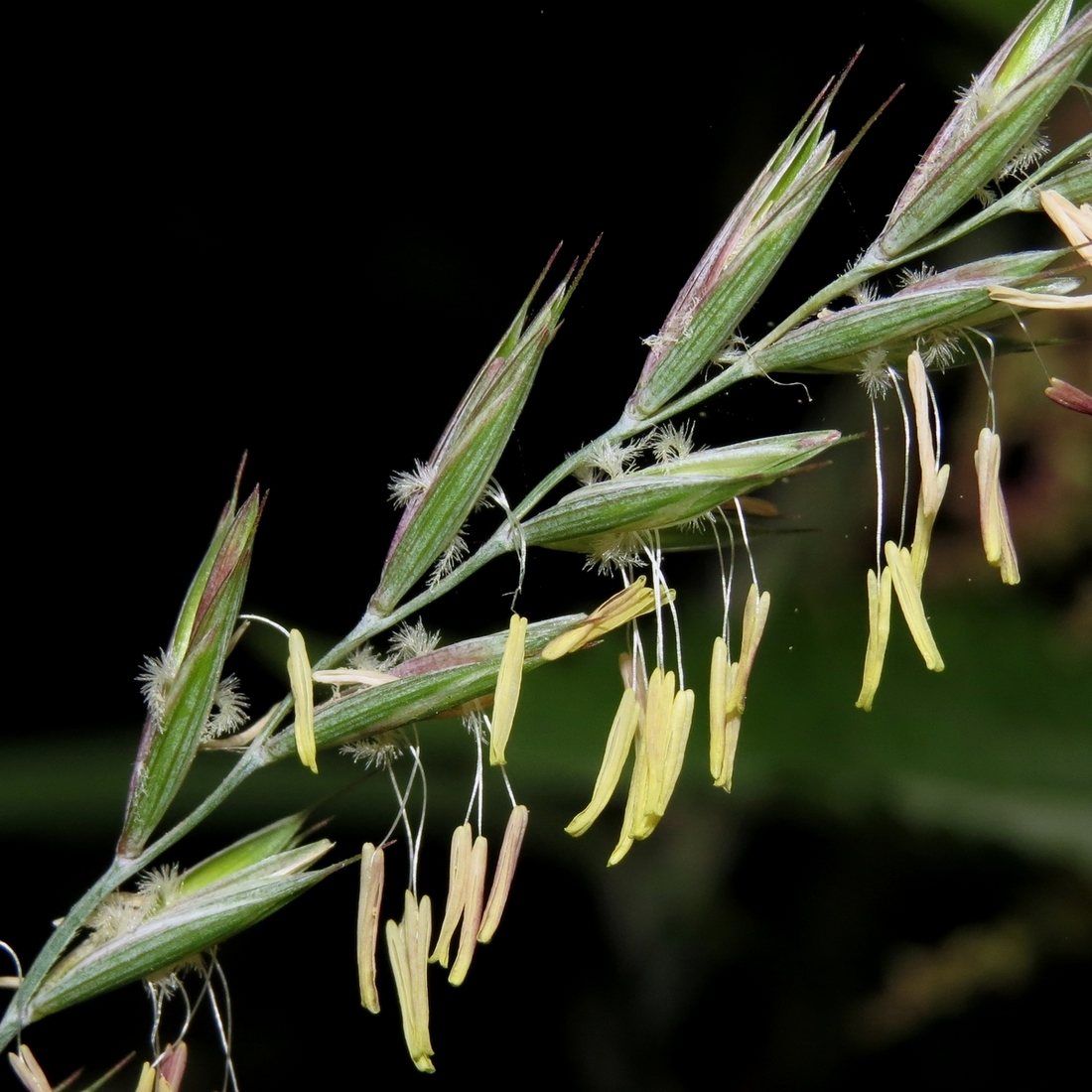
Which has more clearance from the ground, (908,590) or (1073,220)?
(1073,220)

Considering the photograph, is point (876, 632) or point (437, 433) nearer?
point (876, 632)

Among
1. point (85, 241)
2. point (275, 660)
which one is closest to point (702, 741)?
point (275, 660)

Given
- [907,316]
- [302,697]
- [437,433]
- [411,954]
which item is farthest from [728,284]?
[437,433]

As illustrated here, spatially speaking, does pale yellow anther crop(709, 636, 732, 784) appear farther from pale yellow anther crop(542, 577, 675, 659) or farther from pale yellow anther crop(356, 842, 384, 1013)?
pale yellow anther crop(356, 842, 384, 1013)

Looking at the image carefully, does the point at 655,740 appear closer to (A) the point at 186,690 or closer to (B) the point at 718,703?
(B) the point at 718,703

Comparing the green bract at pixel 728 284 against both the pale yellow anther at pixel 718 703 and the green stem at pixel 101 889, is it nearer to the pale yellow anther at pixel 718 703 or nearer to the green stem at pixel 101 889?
the pale yellow anther at pixel 718 703

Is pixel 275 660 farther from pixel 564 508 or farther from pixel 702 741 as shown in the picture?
pixel 564 508

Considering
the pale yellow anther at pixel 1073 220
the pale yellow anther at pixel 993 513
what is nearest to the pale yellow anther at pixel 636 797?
the pale yellow anther at pixel 993 513
